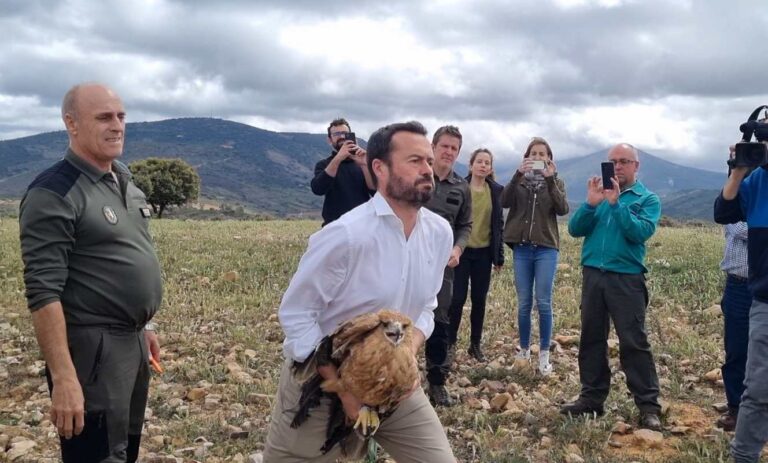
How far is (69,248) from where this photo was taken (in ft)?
10.2

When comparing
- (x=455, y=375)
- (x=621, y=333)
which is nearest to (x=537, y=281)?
(x=455, y=375)

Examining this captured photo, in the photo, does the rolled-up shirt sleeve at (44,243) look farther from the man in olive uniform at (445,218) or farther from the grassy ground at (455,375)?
the man in olive uniform at (445,218)

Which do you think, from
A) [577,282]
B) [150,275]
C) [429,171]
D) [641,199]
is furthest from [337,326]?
[577,282]

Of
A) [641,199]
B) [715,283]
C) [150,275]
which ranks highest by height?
[641,199]

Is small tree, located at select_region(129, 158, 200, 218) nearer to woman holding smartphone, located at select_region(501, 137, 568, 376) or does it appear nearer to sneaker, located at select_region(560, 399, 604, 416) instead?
woman holding smartphone, located at select_region(501, 137, 568, 376)

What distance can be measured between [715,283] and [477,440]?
6992 millimetres

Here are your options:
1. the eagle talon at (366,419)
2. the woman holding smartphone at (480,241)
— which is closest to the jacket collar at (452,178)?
the woman holding smartphone at (480,241)

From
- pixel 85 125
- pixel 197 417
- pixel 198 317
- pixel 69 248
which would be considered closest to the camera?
pixel 69 248

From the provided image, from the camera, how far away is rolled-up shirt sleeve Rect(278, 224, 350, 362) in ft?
10.0

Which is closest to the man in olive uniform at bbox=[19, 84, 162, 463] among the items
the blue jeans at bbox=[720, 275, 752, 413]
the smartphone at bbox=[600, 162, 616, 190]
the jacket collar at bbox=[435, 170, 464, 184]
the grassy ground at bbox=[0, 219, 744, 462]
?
the grassy ground at bbox=[0, 219, 744, 462]

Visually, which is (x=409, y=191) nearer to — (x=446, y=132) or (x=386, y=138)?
(x=386, y=138)

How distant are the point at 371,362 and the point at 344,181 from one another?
3434 mm

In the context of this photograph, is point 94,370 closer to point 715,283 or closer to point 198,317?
point 198,317

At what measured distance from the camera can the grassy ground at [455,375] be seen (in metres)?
5.20
